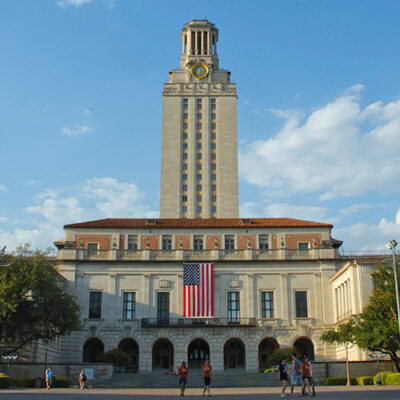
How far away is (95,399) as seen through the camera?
84.5 feet

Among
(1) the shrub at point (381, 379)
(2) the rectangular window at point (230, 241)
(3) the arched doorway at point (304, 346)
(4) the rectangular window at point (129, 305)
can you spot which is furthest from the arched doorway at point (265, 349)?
(1) the shrub at point (381, 379)

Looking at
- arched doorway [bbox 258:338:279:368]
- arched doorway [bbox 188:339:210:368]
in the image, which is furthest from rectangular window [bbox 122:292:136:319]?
arched doorway [bbox 258:338:279:368]

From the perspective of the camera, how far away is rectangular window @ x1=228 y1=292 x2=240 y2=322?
6048 cm

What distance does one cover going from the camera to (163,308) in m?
61.0

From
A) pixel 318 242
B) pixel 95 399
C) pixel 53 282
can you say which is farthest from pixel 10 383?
pixel 318 242

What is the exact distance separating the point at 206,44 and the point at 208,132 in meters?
23.5

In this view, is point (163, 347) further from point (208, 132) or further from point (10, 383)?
point (208, 132)

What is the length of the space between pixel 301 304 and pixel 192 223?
51.1 feet

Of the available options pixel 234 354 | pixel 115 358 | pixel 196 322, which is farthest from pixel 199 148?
pixel 115 358

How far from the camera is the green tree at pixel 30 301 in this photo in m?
40.5

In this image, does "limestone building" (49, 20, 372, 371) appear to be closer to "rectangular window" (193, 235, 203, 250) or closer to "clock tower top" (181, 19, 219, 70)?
"rectangular window" (193, 235, 203, 250)

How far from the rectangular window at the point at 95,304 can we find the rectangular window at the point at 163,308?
21.2 ft

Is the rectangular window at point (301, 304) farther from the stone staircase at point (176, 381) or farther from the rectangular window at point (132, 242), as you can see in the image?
the rectangular window at point (132, 242)

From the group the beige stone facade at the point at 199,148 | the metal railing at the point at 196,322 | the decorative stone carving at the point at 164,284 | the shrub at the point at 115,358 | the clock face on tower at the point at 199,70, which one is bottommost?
the shrub at the point at 115,358
